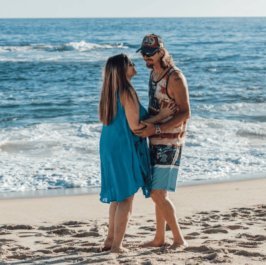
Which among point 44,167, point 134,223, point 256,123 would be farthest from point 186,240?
point 256,123

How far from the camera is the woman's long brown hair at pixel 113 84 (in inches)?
113

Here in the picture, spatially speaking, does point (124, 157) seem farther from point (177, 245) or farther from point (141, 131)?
point (177, 245)

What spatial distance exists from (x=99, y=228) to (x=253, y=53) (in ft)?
92.1

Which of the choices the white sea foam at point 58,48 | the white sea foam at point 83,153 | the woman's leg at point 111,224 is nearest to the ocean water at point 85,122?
the white sea foam at point 83,153

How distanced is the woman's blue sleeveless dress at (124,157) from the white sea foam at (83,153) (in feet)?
9.46

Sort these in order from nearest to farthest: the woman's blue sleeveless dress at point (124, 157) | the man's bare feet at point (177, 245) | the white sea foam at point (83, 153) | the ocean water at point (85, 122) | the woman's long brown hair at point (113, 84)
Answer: the woman's long brown hair at point (113, 84) → the woman's blue sleeveless dress at point (124, 157) → the man's bare feet at point (177, 245) → the white sea foam at point (83, 153) → the ocean water at point (85, 122)

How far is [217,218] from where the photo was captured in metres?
4.15

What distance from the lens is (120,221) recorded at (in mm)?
3037

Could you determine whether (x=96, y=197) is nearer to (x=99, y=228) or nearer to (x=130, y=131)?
(x=99, y=228)

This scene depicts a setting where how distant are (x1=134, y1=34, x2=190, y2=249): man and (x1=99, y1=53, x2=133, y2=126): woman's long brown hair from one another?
0.74 feet

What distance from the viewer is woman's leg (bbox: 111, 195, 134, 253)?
3.04 metres

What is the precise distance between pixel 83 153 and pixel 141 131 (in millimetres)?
4687

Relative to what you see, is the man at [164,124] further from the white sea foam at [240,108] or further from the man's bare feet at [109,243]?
the white sea foam at [240,108]

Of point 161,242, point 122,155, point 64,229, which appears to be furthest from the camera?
point 64,229
